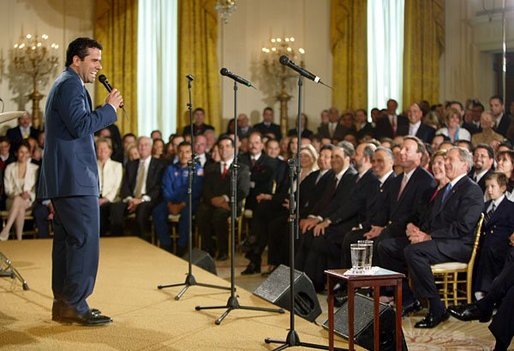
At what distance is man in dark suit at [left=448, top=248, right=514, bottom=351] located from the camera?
468cm

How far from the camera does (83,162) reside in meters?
4.70

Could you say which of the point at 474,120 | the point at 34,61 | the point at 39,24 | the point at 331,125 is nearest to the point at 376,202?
the point at 474,120

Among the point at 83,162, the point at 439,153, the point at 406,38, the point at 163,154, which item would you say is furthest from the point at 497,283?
the point at 406,38

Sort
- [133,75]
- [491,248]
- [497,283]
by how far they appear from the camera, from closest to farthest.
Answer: [497,283] < [491,248] < [133,75]

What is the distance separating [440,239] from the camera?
594 centimetres

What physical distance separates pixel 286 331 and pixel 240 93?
9.23 metres

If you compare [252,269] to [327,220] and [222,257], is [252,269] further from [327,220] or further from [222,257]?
[327,220]

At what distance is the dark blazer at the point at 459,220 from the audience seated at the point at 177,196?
3.93 metres

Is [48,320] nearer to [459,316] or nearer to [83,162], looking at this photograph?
[83,162]

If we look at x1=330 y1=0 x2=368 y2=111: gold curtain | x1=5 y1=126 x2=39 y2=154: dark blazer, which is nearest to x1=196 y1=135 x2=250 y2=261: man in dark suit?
x1=5 y1=126 x2=39 y2=154: dark blazer

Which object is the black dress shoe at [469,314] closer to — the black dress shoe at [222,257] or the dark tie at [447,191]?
the dark tie at [447,191]

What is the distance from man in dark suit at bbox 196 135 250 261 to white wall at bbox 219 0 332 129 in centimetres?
423

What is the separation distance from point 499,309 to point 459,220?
1218mm

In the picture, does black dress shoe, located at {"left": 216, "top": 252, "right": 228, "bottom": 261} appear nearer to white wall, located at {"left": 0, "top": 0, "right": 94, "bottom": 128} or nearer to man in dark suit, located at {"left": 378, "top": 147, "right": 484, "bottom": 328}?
man in dark suit, located at {"left": 378, "top": 147, "right": 484, "bottom": 328}
